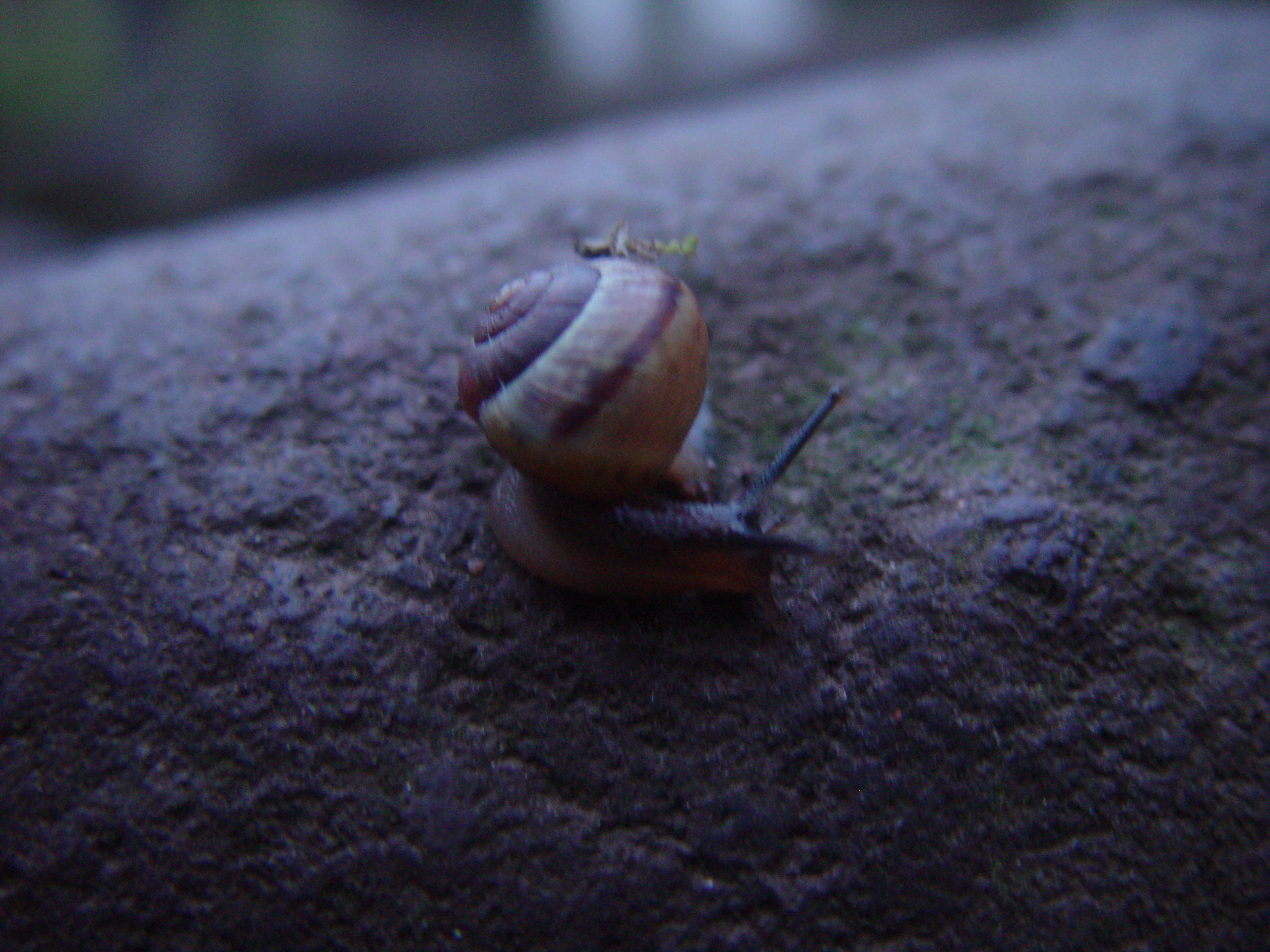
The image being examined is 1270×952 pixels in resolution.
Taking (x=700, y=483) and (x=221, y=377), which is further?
(x=221, y=377)

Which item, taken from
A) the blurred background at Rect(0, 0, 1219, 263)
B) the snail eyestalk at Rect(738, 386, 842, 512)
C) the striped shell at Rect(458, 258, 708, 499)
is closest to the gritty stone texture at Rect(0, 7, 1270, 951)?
Answer: the snail eyestalk at Rect(738, 386, 842, 512)

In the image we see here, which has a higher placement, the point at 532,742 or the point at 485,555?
the point at 485,555

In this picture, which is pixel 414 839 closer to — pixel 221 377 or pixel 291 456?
pixel 291 456

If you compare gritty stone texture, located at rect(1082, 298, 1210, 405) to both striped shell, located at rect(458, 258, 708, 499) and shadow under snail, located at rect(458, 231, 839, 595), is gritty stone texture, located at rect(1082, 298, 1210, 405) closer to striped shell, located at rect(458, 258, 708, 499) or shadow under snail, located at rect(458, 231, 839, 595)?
shadow under snail, located at rect(458, 231, 839, 595)

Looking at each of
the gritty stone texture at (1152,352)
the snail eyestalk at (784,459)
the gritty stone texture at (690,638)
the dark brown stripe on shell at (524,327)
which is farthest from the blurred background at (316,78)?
the snail eyestalk at (784,459)

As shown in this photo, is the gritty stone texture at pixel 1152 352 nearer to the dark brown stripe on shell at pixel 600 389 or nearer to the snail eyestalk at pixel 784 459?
the snail eyestalk at pixel 784 459

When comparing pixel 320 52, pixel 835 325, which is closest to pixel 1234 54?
pixel 835 325
